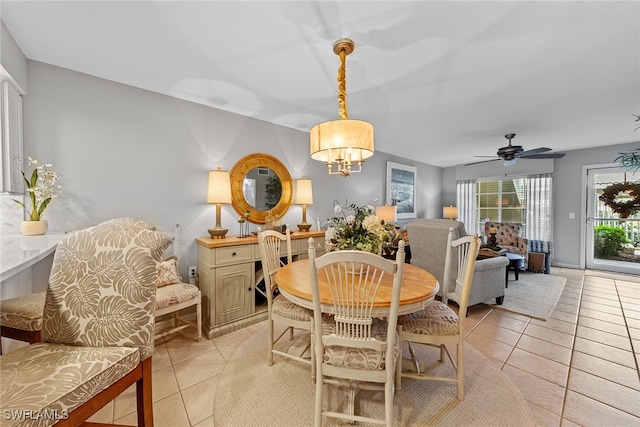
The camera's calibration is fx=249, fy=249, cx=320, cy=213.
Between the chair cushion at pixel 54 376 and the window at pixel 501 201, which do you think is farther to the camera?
the window at pixel 501 201

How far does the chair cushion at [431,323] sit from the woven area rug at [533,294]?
2.07 m

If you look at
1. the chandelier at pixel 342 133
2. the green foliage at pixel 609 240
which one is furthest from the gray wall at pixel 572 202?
the chandelier at pixel 342 133

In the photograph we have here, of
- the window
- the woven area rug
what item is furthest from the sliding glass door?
the woven area rug

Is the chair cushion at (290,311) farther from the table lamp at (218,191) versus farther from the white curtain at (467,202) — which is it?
the white curtain at (467,202)

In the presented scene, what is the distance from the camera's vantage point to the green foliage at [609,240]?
483 cm

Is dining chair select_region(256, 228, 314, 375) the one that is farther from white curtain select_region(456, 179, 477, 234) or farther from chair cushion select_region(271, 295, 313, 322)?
white curtain select_region(456, 179, 477, 234)

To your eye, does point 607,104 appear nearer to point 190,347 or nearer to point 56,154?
point 190,347

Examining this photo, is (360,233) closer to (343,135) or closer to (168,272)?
(343,135)

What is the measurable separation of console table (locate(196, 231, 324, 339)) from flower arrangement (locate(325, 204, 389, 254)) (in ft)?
3.76

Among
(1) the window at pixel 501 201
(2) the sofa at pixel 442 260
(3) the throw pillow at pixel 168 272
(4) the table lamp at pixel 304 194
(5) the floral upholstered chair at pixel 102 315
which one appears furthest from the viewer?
(1) the window at pixel 501 201

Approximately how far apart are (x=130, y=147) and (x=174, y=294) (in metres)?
1.47

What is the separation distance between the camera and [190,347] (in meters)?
2.26

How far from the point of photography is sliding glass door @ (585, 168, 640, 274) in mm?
4617

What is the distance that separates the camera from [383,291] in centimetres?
149
